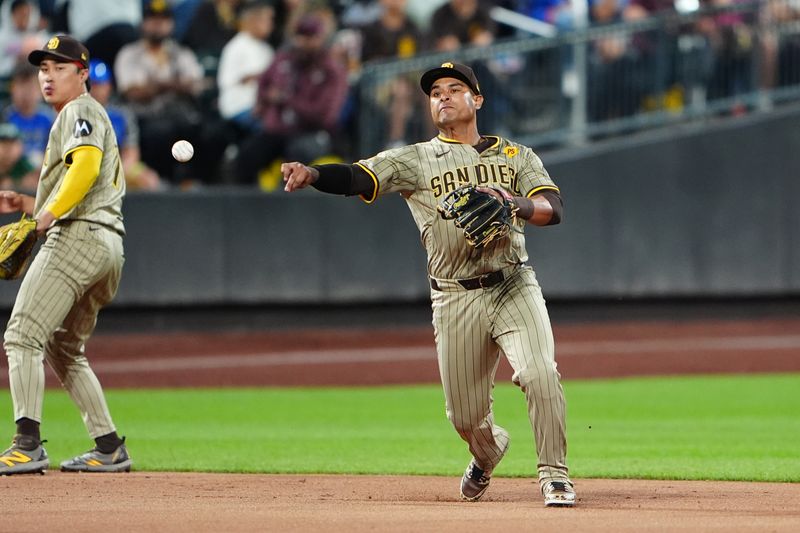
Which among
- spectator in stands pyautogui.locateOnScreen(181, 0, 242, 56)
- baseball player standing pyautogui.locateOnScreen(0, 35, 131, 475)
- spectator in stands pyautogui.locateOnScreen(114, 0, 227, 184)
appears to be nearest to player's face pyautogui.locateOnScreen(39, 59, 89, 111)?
baseball player standing pyautogui.locateOnScreen(0, 35, 131, 475)

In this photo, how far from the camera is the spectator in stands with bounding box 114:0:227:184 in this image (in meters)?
13.6

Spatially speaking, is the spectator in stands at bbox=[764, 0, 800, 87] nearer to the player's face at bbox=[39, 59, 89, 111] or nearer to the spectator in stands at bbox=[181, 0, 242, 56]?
the spectator in stands at bbox=[181, 0, 242, 56]

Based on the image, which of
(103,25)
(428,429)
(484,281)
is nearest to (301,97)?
(103,25)

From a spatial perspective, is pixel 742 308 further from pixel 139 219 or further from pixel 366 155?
pixel 139 219

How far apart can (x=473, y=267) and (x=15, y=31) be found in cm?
978

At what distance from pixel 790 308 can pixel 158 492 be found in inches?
470

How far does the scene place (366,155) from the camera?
1441 cm

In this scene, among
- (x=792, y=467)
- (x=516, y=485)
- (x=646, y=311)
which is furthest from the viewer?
(x=646, y=311)

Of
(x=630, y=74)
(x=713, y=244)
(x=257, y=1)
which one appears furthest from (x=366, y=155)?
(x=713, y=244)

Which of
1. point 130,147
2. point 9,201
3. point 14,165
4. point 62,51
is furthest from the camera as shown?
point 130,147

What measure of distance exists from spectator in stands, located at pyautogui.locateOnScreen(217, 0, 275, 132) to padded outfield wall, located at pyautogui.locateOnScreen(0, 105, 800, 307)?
91cm

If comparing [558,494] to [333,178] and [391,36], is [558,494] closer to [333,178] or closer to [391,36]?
[333,178]

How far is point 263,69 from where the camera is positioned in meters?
14.2

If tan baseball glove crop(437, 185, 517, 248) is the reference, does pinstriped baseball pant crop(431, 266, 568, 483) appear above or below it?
below
